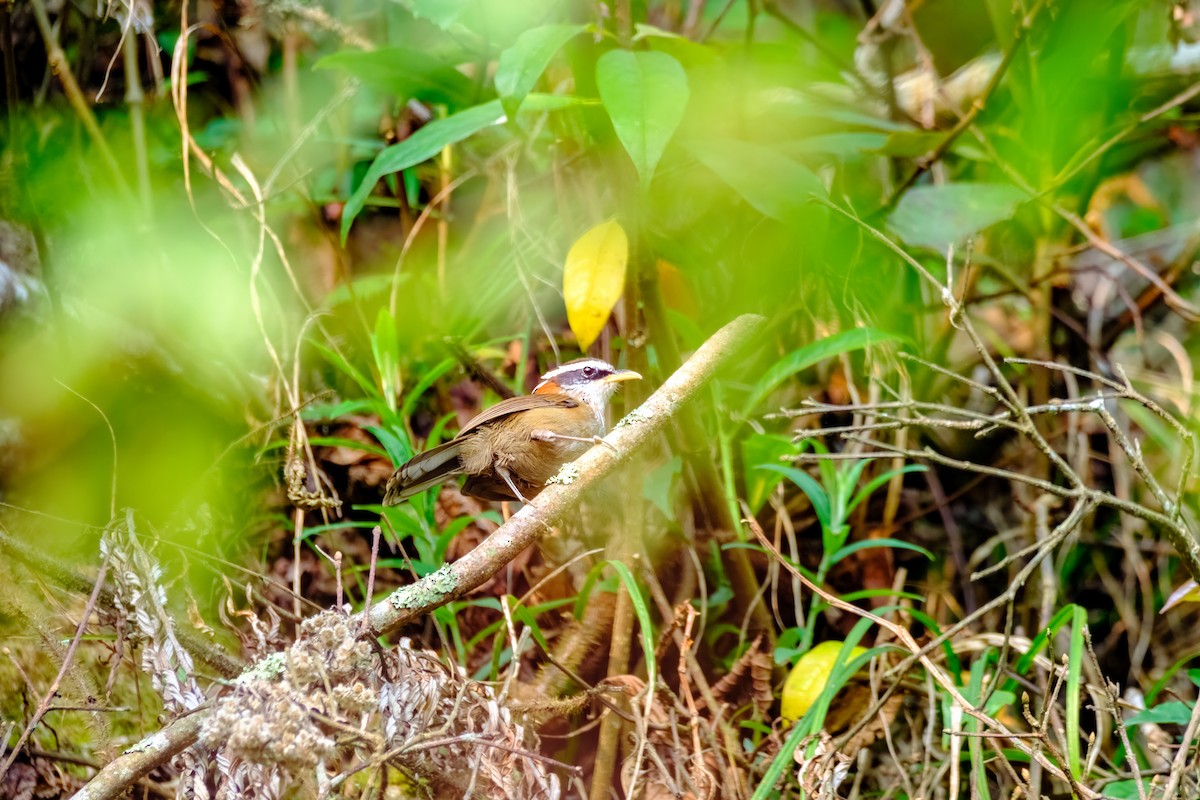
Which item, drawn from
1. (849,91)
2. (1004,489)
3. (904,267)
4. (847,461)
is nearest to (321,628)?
(847,461)

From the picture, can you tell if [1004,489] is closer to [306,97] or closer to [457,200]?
[457,200]

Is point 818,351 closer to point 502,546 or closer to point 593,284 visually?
point 593,284

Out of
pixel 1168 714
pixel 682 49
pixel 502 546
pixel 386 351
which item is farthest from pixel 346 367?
pixel 1168 714

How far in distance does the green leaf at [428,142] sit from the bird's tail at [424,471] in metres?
1.00

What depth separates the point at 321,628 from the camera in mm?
2270

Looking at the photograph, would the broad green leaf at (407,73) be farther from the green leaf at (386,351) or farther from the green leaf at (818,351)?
the green leaf at (818,351)

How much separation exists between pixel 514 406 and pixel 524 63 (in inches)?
42.8

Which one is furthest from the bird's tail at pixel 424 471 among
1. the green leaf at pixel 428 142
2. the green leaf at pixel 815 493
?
the green leaf at pixel 815 493

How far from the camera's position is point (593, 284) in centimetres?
337

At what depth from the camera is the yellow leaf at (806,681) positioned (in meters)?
3.44

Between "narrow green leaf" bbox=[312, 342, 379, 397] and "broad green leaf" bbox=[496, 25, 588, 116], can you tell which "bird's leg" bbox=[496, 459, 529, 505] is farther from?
"broad green leaf" bbox=[496, 25, 588, 116]

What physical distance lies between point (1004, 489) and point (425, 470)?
3.13 meters

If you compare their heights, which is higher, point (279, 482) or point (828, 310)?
point (828, 310)

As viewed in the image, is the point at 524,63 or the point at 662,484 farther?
the point at 662,484
